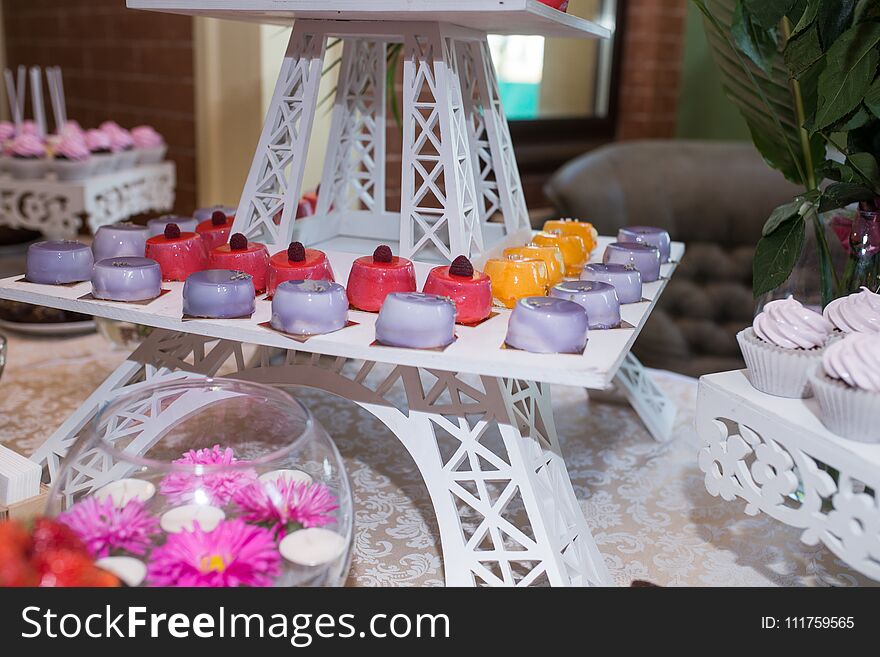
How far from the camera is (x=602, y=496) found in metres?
1.00

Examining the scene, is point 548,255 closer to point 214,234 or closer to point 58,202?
point 214,234

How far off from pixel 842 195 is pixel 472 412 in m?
0.41

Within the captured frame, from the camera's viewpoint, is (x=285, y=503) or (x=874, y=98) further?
(x=874, y=98)

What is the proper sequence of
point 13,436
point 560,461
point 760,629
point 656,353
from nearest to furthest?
point 760,629 < point 560,461 < point 13,436 < point 656,353

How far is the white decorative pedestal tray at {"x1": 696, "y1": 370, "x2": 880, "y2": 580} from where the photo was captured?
642 mm

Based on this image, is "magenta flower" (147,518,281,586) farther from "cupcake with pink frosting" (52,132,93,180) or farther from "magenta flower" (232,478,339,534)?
"cupcake with pink frosting" (52,132,93,180)

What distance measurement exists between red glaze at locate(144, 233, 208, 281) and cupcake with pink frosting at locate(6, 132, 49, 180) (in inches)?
46.0

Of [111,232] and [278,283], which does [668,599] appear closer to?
[278,283]

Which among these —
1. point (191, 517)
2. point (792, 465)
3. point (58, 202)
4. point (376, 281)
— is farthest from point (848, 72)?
point (58, 202)

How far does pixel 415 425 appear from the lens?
0.82 m

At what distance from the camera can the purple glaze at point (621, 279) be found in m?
0.90

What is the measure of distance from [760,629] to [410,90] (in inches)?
23.2

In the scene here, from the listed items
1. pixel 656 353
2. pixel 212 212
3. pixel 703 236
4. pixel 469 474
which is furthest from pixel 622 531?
pixel 703 236

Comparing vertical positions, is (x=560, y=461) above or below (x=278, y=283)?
below
